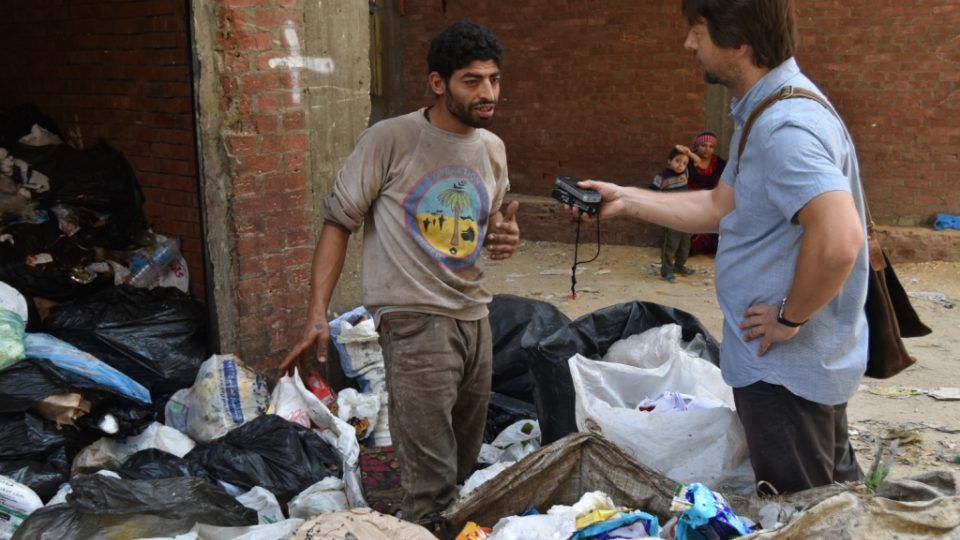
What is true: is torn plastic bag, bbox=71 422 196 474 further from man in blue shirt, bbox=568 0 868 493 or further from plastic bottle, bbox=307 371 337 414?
man in blue shirt, bbox=568 0 868 493

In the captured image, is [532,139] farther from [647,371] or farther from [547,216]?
[647,371]

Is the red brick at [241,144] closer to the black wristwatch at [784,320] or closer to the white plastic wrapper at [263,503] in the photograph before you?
the white plastic wrapper at [263,503]

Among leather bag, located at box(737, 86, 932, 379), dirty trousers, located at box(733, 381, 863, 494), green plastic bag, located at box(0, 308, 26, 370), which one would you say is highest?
leather bag, located at box(737, 86, 932, 379)

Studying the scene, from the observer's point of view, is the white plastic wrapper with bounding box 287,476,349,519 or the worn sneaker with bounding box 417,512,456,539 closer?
the worn sneaker with bounding box 417,512,456,539

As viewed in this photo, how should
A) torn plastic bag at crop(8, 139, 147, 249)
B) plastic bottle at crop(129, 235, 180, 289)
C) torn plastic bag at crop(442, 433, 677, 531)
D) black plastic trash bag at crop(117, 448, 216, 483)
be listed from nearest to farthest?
torn plastic bag at crop(442, 433, 677, 531)
black plastic trash bag at crop(117, 448, 216, 483)
plastic bottle at crop(129, 235, 180, 289)
torn plastic bag at crop(8, 139, 147, 249)

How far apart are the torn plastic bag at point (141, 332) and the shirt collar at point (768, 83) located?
124 inches

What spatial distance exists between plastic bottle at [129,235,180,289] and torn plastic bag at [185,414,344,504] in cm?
132

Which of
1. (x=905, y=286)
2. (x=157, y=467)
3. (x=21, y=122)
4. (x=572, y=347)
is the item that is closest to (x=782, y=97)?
(x=572, y=347)

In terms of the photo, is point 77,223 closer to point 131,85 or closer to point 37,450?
point 131,85

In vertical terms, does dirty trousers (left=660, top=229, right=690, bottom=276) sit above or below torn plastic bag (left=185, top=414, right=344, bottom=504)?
below

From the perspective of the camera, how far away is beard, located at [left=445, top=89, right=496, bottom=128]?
10.8ft

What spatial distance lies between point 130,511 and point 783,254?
2.36m

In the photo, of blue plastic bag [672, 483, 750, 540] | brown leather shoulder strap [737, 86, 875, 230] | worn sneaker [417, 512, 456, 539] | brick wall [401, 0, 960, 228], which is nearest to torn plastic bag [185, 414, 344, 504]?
worn sneaker [417, 512, 456, 539]

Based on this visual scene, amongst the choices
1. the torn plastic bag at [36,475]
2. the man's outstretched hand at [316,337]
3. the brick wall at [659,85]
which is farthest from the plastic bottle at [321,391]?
the brick wall at [659,85]
